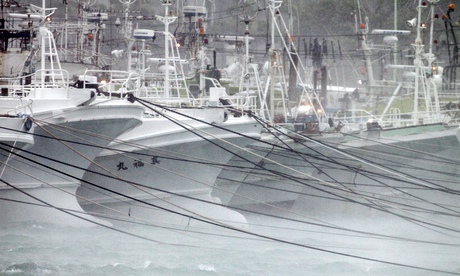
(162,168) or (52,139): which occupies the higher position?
(52,139)

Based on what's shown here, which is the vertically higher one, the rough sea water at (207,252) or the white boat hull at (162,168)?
the white boat hull at (162,168)

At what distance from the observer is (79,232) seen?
19781 millimetres

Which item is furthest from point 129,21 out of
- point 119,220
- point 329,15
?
point 329,15

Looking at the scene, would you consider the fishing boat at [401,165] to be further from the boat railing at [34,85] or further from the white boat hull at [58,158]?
the boat railing at [34,85]

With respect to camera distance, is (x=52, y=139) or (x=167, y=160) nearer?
(x=52, y=139)

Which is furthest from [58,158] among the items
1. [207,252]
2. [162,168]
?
[207,252]

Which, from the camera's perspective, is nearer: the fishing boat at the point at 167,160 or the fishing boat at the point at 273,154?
the fishing boat at the point at 167,160

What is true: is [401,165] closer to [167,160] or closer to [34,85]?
[167,160]

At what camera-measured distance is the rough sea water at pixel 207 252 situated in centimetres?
1819

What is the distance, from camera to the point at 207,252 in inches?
Result: 790

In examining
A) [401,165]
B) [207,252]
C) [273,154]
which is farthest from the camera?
[401,165]

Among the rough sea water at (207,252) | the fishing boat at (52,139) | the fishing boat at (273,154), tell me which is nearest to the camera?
the fishing boat at (52,139)

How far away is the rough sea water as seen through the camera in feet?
59.7

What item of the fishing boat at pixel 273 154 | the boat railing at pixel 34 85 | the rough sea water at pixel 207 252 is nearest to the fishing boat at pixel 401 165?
the fishing boat at pixel 273 154
